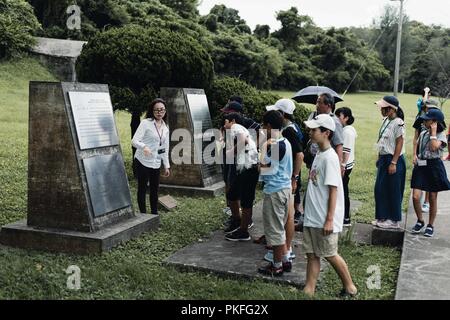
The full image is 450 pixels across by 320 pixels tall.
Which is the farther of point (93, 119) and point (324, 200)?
point (93, 119)

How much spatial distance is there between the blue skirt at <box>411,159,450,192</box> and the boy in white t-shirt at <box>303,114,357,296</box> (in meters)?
2.05

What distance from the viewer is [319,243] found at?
156 inches

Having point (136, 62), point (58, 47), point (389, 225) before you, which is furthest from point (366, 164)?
point (58, 47)

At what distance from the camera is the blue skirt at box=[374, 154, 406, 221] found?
561 cm

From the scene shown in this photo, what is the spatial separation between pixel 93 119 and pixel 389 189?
11.2ft

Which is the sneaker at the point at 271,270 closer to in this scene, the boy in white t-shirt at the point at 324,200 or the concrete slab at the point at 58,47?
the boy in white t-shirt at the point at 324,200

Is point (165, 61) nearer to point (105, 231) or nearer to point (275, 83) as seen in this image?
point (105, 231)

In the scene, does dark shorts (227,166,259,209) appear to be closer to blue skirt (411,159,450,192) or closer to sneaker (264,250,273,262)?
sneaker (264,250,273,262)

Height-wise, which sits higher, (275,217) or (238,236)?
(275,217)

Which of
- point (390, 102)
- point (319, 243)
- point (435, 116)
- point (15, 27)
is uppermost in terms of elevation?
point (15, 27)

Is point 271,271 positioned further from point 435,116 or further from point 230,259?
point 435,116

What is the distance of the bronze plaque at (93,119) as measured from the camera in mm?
5277

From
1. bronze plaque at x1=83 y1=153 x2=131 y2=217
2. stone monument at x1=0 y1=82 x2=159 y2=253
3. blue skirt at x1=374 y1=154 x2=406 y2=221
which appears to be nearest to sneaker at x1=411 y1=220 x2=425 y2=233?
blue skirt at x1=374 y1=154 x2=406 y2=221
